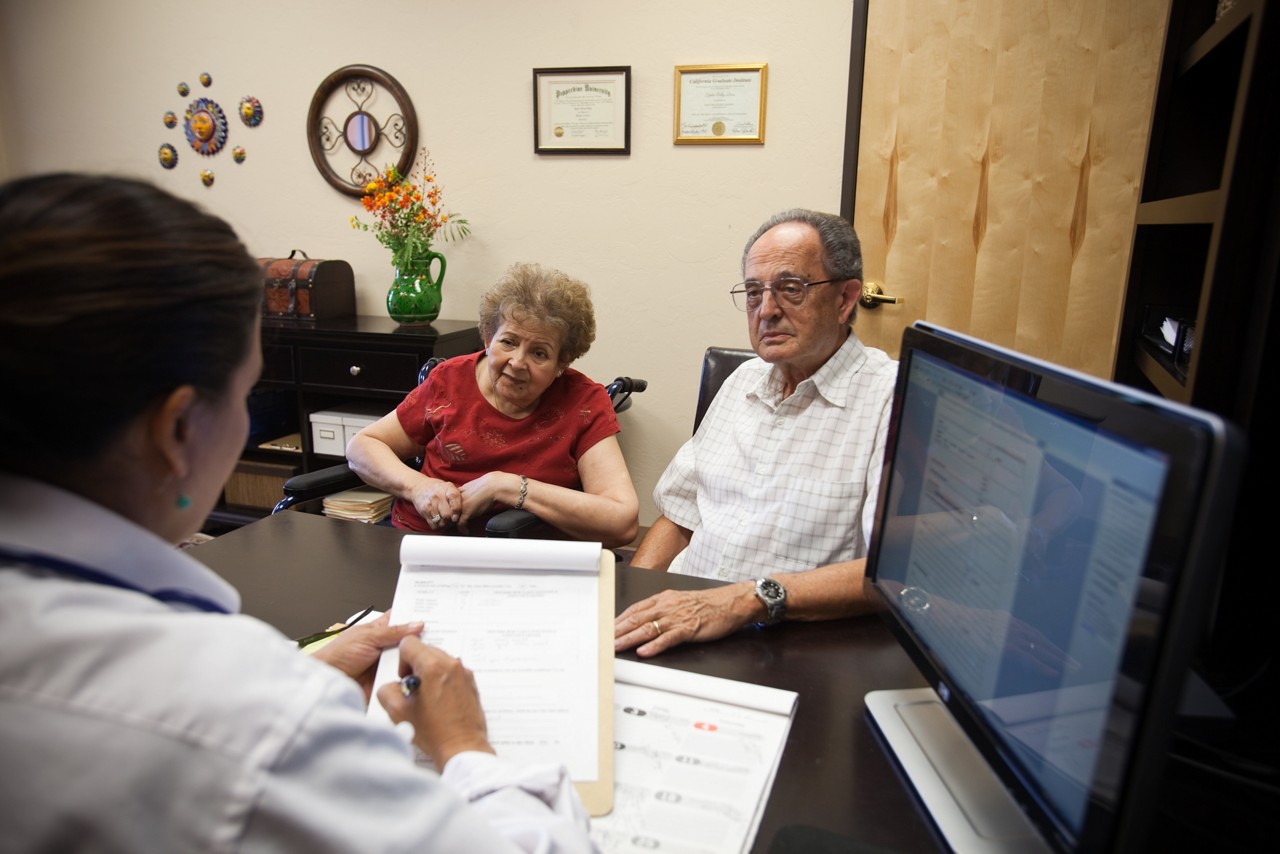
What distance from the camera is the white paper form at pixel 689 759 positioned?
2.44 ft

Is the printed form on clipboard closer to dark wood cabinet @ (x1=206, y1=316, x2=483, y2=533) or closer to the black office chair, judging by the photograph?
the black office chair

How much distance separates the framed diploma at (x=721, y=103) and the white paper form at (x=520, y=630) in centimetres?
218

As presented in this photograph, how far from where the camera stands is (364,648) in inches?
37.7

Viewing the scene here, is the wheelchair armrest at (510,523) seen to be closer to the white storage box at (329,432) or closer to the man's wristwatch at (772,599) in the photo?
the man's wristwatch at (772,599)

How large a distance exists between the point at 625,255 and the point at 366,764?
8.99ft

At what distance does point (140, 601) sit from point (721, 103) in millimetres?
2734

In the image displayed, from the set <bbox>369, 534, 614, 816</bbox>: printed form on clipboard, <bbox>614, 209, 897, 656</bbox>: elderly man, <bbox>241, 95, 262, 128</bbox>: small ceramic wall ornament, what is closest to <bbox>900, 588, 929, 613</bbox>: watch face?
<bbox>369, 534, 614, 816</bbox>: printed form on clipboard

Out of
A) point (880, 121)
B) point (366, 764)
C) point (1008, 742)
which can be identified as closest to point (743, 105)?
point (880, 121)

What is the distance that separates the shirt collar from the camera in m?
0.50

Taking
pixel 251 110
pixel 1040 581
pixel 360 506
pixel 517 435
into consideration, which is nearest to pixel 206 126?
pixel 251 110

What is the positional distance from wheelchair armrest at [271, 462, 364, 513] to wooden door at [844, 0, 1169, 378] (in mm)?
1761

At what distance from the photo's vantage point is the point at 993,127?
246cm

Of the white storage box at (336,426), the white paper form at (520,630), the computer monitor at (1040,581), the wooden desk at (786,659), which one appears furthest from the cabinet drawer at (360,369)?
the computer monitor at (1040,581)

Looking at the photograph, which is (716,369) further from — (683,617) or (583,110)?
(583,110)
